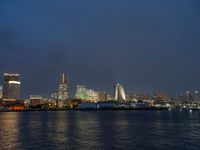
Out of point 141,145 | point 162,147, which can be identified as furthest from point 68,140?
point 162,147

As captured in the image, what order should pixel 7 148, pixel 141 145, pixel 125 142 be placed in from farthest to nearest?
pixel 125 142 < pixel 141 145 < pixel 7 148

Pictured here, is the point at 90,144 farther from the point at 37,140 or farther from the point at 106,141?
the point at 37,140

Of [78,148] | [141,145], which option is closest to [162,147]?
[141,145]

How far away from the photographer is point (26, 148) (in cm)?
3684

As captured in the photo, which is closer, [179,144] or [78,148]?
[78,148]

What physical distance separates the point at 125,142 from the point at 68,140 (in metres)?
7.21

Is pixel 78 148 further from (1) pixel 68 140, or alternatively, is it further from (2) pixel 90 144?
(1) pixel 68 140

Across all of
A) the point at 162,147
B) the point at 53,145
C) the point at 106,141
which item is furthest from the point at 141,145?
the point at 53,145

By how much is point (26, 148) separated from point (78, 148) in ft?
17.8

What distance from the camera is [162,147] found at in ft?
121

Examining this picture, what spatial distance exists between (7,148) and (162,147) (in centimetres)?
1604

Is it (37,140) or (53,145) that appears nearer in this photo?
(53,145)

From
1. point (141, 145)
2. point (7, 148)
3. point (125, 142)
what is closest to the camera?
point (7, 148)

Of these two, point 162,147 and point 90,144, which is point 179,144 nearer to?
point 162,147
